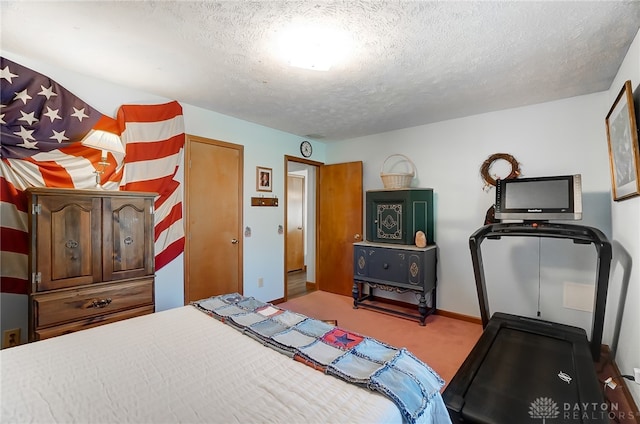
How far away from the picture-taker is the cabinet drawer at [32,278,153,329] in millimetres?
1883

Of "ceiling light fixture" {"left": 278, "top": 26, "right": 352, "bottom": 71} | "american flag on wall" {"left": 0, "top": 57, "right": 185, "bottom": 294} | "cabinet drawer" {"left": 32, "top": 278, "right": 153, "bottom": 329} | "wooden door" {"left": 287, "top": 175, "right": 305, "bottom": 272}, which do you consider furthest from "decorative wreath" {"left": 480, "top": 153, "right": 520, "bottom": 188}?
"wooden door" {"left": 287, "top": 175, "right": 305, "bottom": 272}

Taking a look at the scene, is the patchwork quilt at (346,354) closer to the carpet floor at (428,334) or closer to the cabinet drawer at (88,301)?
the cabinet drawer at (88,301)

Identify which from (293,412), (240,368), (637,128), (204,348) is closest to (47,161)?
(204,348)

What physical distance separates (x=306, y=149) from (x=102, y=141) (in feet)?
9.10

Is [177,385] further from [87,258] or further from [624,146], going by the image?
[624,146]

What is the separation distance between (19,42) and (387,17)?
2468 millimetres

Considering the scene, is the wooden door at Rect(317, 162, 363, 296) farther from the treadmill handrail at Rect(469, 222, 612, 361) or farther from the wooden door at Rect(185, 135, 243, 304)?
the treadmill handrail at Rect(469, 222, 612, 361)

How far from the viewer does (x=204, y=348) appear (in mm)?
1455

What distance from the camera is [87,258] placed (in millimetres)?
2078

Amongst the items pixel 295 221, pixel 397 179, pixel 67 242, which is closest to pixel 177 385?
pixel 67 242

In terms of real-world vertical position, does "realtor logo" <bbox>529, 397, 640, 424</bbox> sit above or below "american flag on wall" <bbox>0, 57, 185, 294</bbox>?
below

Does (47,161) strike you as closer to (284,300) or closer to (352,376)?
(352,376)

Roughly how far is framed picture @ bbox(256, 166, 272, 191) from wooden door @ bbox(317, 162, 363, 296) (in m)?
1.18

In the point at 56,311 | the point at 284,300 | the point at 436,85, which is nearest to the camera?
the point at 56,311
